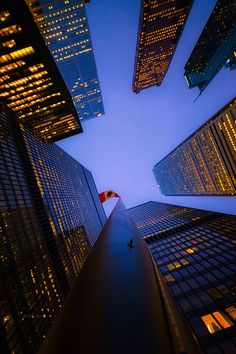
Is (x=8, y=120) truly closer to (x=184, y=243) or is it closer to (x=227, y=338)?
(x=184, y=243)

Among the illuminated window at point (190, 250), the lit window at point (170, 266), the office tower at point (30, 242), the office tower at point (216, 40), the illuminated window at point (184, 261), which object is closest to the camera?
the office tower at point (30, 242)

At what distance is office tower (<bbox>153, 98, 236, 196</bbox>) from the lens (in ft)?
361

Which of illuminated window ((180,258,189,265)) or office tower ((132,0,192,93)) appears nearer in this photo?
illuminated window ((180,258,189,265))

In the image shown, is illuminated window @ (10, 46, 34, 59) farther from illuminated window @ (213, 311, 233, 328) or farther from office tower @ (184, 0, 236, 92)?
office tower @ (184, 0, 236, 92)

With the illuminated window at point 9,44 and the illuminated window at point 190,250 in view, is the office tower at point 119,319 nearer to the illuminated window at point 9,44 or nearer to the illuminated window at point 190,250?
the illuminated window at point 190,250

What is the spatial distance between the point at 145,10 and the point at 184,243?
6183 inches

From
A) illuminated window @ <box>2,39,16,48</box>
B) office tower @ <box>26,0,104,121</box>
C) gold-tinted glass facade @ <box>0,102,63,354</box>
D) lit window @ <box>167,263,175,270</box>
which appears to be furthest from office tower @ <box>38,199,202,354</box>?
office tower @ <box>26,0,104,121</box>

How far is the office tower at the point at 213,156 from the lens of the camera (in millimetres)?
110062

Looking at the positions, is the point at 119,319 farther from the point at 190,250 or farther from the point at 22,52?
the point at 22,52

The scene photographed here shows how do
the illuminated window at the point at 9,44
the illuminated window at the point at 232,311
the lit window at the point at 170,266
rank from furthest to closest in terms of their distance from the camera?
the illuminated window at the point at 9,44, the lit window at the point at 170,266, the illuminated window at the point at 232,311

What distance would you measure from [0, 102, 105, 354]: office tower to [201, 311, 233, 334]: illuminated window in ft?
79.8

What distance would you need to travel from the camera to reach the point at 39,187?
69062mm

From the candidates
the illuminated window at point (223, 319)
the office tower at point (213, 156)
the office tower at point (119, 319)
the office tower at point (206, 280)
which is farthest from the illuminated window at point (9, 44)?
the office tower at point (213, 156)

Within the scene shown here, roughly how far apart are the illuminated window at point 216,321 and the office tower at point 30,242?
24336 mm
